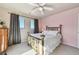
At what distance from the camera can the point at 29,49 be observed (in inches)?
80.7

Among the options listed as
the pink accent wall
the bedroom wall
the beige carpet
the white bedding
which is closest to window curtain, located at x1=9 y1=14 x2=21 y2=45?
the bedroom wall

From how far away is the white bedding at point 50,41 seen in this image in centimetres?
201

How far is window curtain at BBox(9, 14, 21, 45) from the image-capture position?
78.4 inches

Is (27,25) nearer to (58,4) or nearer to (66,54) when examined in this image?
(58,4)

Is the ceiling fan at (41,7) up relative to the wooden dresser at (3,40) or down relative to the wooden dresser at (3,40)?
up

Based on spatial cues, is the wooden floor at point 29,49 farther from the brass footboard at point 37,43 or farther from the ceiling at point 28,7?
the ceiling at point 28,7

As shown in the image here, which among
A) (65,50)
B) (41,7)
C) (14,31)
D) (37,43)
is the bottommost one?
(65,50)

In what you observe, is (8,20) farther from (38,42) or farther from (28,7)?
(38,42)

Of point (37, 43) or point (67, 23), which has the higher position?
point (67, 23)

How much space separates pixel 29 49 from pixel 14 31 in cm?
54

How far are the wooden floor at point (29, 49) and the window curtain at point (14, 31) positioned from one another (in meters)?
0.12

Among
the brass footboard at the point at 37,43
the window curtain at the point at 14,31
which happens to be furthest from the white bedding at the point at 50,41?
the window curtain at the point at 14,31

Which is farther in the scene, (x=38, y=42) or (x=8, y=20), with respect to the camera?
(x=38, y=42)

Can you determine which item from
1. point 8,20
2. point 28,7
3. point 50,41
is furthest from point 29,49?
point 28,7
